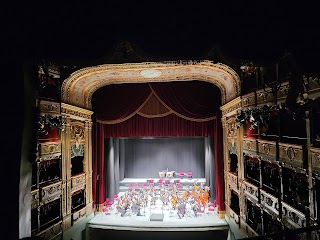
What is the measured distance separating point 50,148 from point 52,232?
2.22 metres

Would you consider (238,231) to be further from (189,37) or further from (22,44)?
(22,44)

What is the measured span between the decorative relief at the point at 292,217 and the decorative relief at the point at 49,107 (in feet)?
19.5

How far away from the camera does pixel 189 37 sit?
104 inches

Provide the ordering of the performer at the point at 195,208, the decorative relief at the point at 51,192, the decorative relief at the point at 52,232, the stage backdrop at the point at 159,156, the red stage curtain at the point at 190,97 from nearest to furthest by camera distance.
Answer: the decorative relief at the point at 52,232 < the decorative relief at the point at 51,192 < the performer at the point at 195,208 < the red stage curtain at the point at 190,97 < the stage backdrop at the point at 159,156

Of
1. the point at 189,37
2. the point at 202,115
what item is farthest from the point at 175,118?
the point at 189,37

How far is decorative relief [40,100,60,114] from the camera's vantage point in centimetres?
661

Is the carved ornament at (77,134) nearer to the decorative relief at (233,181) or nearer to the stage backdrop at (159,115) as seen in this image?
the stage backdrop at (159,115)

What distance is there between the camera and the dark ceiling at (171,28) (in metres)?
2.52

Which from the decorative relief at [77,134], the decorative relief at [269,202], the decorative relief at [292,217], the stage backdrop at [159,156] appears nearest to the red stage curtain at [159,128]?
the decorative relief at [77,134]

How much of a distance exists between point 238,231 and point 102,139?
5.42 meters

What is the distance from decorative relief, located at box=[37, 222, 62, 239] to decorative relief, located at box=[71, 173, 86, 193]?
115 centimetres

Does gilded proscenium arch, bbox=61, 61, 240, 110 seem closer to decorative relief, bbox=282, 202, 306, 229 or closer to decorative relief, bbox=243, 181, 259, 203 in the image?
decorative relief, bbox=243, 181, 259, 203

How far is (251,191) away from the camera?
6.44m

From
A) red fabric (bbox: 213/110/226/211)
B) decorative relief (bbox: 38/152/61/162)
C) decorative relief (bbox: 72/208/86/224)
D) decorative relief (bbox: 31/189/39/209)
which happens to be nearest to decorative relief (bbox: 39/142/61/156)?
decorative relief (bbox: 38/152/61/162)
